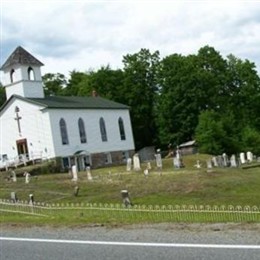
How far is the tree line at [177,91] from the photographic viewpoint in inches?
3145

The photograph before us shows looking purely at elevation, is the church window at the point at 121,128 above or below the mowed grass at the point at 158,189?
above

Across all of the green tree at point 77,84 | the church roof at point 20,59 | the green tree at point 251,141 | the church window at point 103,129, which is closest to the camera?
the church roof at point 20,59

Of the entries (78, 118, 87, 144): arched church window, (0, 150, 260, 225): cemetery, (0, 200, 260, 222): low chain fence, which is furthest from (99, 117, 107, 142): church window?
(0, 200, 260, 222): low chain fence

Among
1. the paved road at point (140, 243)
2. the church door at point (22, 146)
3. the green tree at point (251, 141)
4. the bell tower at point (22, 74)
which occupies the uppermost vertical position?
the bell tower at point (22, 74)

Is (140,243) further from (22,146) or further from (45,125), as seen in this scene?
(22,146)

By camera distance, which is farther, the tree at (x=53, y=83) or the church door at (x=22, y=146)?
the tree at (x=53, y=83)

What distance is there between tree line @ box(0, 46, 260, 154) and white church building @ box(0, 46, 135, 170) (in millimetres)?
15617

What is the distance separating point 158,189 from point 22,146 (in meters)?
33.1

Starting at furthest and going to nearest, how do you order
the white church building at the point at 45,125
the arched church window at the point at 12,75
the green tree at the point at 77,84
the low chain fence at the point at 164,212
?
the green tree at the point at 77,84, the arched church window at the point at 12,75, the white church building at the point at 45,125, the low chain fence at the point at 164,212

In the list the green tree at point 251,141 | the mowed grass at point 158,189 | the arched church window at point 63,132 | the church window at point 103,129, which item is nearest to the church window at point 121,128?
the church window at point 103,129

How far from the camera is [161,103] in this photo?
82188mm

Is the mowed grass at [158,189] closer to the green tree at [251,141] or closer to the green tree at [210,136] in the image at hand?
the green tree at [210,136]

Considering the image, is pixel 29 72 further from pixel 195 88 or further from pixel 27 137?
pixel 195 88

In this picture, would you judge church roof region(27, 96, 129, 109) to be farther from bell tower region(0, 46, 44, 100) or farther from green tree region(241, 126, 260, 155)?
green tree region(241, 126, 260, 155)
